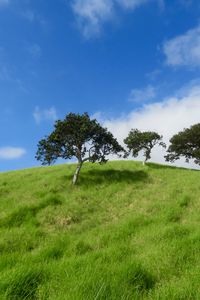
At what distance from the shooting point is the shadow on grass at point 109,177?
3150 cm

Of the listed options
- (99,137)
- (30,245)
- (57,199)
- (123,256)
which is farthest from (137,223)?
(99,137)

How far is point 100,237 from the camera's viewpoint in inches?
550

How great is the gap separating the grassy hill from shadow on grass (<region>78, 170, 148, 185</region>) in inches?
4.2

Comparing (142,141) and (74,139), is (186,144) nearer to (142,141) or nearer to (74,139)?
(142,141)

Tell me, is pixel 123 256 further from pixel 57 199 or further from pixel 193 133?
pixel 193 133

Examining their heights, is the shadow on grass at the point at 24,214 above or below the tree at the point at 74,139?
below

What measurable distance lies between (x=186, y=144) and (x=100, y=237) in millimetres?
51316

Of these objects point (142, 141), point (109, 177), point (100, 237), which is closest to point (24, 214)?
point (100, 237)

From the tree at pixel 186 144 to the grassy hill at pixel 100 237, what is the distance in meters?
26.1

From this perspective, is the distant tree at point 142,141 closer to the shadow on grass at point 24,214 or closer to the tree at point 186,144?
the tree at point 186,144

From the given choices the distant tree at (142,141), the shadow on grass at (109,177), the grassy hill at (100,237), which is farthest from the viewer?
the distant tree at (142,141)

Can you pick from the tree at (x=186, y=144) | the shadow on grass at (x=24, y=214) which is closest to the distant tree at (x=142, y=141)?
the tree at (x=186, y=144)

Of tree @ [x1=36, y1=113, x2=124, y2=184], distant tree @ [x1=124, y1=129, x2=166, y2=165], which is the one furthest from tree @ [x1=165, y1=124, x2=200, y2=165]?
tree @ [x1=36, y1=113, x2=124, y2=184]

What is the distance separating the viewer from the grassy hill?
682 cm
